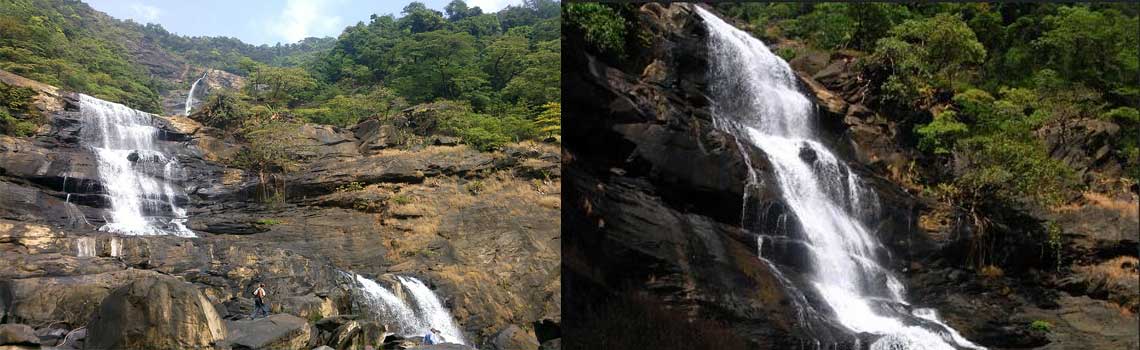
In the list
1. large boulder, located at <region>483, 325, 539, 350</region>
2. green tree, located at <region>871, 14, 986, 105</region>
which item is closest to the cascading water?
large boulder, located at <region>483, 325, 539, 350</region>

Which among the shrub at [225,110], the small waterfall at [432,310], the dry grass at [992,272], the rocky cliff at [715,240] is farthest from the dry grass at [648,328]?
the shrub at [225,110]

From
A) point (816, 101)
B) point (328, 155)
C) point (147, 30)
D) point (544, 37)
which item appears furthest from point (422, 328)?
point (816, 101)

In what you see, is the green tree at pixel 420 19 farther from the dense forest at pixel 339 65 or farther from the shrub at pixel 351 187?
the shrub at pixel 351 187

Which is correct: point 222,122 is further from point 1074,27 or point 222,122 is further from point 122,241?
point 1074,27

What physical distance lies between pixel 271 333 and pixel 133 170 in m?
1.96

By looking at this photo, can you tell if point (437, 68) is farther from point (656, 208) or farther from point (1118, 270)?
point (1118, 270)

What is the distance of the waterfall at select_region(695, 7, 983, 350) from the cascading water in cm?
379

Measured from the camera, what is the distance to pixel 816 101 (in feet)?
24.3

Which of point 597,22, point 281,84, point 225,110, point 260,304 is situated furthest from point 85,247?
point 597,22

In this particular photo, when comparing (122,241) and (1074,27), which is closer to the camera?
(122,241)

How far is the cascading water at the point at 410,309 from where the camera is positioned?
6.11 m

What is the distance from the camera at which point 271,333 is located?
471cm

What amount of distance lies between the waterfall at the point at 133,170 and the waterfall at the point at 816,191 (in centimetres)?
547

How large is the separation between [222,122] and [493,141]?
286 cm
